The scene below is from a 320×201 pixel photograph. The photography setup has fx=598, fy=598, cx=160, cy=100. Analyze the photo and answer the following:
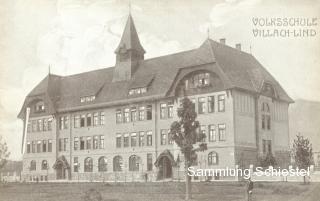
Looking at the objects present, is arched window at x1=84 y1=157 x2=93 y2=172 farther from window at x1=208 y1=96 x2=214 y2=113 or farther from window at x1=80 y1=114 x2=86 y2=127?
window at x1=208 y1=96 x2=214 y2=113

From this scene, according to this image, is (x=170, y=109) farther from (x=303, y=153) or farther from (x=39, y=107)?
(x=303, y=153)

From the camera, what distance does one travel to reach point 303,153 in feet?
50.9

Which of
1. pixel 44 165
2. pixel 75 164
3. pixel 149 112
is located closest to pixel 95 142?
pixel 75 164

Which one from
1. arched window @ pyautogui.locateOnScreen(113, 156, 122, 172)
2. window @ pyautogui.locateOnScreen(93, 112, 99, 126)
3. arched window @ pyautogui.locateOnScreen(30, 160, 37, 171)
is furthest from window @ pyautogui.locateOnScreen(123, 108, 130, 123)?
arched window @ pyautogui.locateOnScreen(30, 160, 37, 171)

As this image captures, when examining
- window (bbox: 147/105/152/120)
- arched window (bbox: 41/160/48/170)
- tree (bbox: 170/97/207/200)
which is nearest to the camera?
tree (bbox: 170/97/207/200)

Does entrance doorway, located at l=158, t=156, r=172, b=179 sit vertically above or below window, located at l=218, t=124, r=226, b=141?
below

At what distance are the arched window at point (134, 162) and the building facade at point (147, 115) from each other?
4 cm

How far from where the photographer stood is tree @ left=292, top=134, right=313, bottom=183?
605 inches

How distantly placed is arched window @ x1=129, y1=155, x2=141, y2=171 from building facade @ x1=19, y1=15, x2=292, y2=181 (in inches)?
1.5

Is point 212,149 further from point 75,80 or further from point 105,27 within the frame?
point 105,27

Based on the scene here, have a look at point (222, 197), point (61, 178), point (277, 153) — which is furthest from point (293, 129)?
point (61, 178)

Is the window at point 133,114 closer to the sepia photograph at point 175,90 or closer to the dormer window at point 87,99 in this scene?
the sepia photograph at point 175,90

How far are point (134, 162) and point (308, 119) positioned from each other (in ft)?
27.3

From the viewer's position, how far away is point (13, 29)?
46.1 ft
